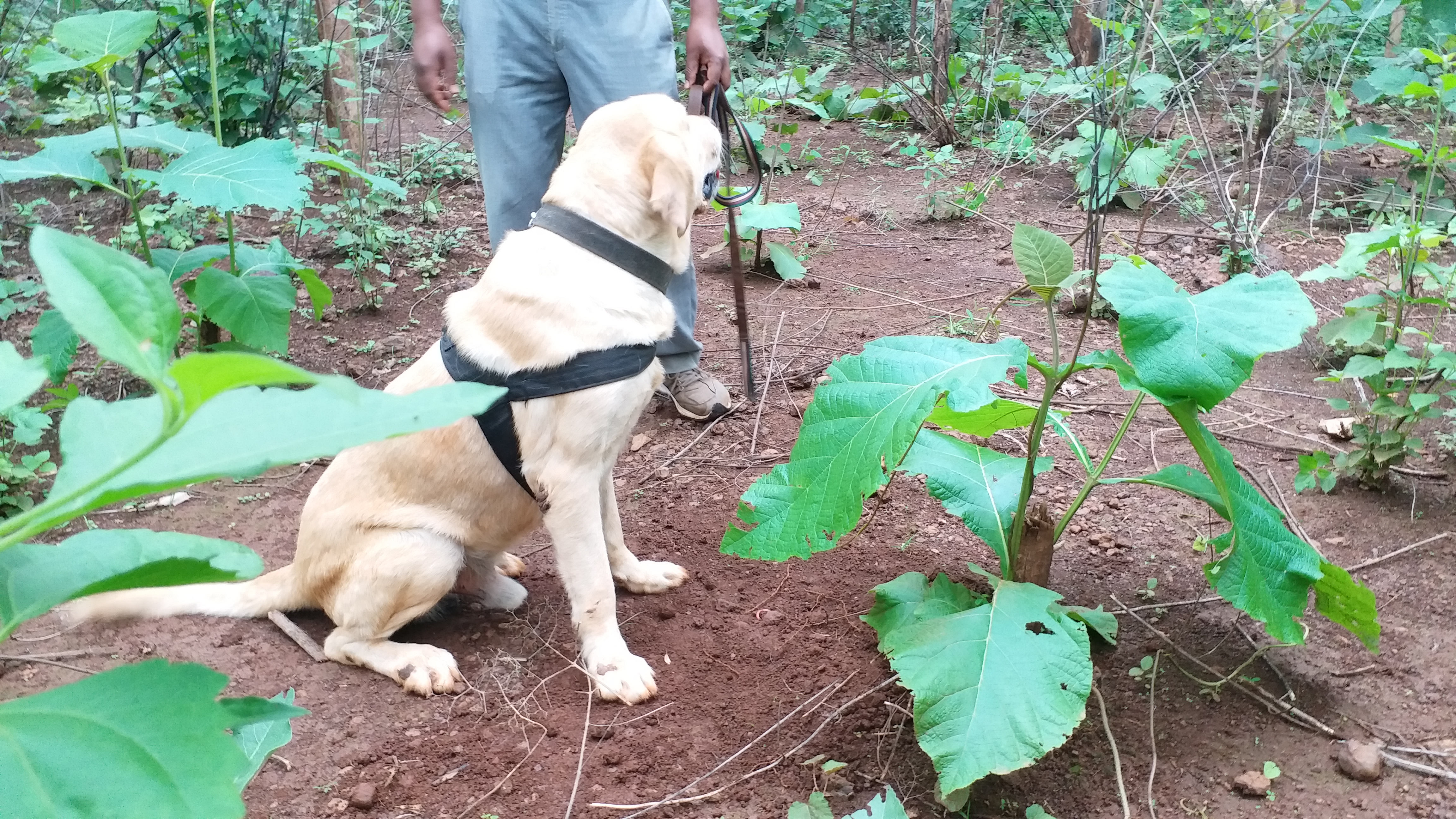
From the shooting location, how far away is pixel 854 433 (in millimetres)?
2115

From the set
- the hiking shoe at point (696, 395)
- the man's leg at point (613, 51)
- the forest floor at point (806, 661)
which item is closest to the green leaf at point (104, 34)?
the man's leg at point (613, 51)

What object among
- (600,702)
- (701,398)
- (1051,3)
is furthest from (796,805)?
(1051,3)

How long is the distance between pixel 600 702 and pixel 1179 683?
1.50 meters

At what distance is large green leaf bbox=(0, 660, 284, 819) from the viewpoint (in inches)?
25.8

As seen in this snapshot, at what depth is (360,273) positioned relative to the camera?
511 centimetres

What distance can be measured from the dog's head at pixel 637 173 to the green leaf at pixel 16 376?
187cm

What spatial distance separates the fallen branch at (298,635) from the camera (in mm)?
2760

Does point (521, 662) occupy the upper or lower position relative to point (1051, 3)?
lower

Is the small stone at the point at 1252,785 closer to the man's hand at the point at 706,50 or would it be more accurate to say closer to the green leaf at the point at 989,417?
the green leaf at the point at 989,417

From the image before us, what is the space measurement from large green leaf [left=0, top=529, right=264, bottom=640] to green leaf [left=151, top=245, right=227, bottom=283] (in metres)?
3.22

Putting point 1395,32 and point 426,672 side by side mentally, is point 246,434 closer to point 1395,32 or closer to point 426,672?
point 426,672

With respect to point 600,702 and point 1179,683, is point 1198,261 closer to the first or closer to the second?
point 1179,683

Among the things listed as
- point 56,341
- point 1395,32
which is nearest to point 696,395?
point 56,341

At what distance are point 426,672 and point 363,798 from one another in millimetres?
449
